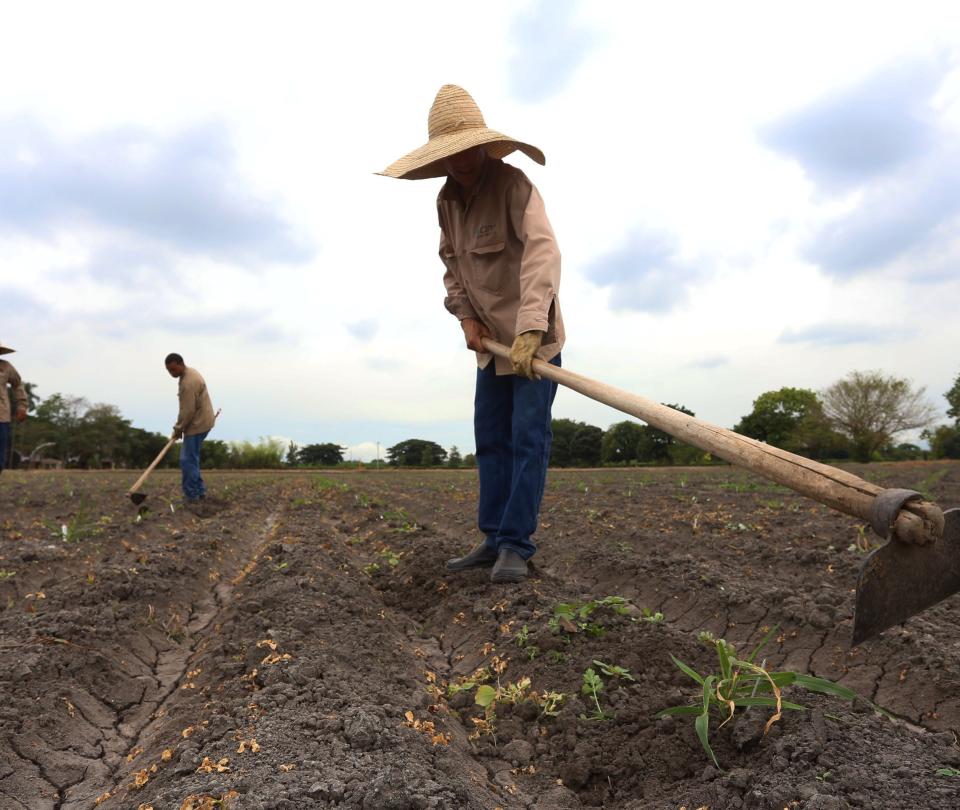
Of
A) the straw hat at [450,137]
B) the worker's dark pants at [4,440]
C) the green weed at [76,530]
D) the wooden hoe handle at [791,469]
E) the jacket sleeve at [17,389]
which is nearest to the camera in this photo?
the wooden hoe handle at [791,469]

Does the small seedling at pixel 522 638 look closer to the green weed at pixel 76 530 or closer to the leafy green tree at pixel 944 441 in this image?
the green weed at pixel 76 530

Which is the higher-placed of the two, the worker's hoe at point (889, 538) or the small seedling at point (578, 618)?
the worker's hoe at point (889, 538)

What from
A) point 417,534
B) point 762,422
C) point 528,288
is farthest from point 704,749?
point 762,422

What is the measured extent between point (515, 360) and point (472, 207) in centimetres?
100

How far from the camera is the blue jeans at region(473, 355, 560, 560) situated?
348 centimetres

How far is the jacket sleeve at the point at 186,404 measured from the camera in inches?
354

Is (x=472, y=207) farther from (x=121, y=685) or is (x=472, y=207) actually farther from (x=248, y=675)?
(x=121, y=685)

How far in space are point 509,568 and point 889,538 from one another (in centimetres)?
210

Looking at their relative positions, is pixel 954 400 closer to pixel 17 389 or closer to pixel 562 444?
pixel 562 444

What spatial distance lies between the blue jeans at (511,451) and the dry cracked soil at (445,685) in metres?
0.31

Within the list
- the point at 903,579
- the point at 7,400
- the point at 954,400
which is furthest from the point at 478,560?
the point at 954,400

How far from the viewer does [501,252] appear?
3625 millimetres

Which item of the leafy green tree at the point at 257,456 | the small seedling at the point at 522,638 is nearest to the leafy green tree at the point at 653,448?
the leafy green tree at the point at 257,456

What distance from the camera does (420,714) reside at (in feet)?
7.06
